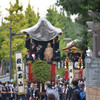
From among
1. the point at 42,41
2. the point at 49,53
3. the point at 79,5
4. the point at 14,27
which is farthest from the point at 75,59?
the point at 79,5

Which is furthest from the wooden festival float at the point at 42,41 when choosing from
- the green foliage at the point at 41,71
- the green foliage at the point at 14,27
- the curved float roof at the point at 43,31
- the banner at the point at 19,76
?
the green foliage at the point at 14,27

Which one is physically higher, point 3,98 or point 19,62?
point 19,62

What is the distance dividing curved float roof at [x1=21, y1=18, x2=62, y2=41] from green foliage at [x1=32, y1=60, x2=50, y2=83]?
10.1ft

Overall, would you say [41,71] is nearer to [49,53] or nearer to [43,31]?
[49,53]

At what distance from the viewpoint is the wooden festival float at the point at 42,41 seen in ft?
91.7

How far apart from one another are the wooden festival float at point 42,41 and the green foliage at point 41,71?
68.9 inches

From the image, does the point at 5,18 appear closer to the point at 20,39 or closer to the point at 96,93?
the point at 20,39

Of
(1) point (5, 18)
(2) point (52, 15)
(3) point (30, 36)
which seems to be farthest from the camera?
(2) point (52, 15)

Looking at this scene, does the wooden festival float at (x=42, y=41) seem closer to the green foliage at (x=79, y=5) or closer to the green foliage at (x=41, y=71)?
the green foliage at (x=41, y=71)

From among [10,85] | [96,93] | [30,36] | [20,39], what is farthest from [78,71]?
[96,93]

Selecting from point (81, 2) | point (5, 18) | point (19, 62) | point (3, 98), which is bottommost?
point (3, 98)

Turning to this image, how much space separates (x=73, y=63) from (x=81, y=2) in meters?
30.1

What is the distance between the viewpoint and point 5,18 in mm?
45250

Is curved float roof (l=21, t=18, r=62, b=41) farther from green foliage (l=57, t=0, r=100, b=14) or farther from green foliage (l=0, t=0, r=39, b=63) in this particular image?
green foliage (l=0, t=0, r=39, b=63)
